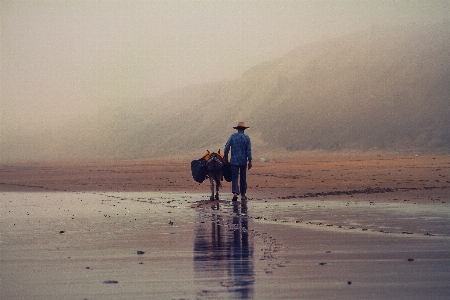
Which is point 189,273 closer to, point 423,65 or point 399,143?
point 399,143

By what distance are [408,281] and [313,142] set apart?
478 ft

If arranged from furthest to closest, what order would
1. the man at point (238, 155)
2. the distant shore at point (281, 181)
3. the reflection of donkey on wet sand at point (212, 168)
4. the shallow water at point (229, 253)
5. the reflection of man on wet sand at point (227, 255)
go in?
the distant shore at point (281, 181), the reflection of donkey on wet sand at point (212, 168), the man at point (238, 155), the reflection of man on wet sand at point (227, 255), the shallow water at point (229, 253)

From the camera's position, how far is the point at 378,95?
16538 cm

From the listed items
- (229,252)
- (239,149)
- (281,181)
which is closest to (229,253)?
(229,252)

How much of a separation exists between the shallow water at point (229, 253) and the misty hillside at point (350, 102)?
392 ft

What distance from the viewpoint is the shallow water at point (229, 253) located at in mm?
8531

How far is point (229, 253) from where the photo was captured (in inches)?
453

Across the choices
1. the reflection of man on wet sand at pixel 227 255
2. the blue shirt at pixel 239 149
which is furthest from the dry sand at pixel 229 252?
the blue shirt at pixel 239 149

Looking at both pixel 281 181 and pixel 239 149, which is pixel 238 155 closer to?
pixel 239 149

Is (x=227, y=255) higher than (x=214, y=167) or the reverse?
the reverse

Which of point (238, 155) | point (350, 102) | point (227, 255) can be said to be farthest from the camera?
point (350, 102)

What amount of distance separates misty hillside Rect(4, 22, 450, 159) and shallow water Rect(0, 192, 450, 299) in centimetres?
11933

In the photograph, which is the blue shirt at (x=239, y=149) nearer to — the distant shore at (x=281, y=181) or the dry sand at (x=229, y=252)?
the dry sand at (x=229, y=252)

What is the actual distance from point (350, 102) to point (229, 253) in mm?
157273
